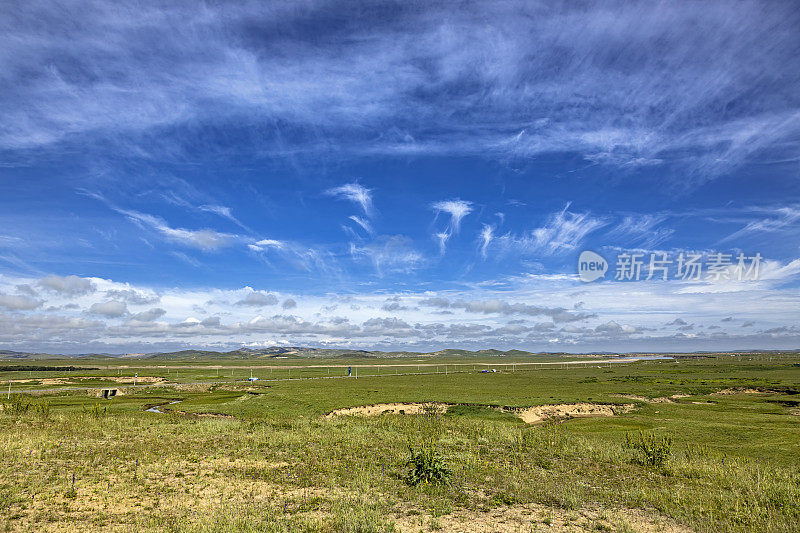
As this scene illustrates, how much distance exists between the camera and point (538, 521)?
11312 mm

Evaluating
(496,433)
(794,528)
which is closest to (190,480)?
(496,433)

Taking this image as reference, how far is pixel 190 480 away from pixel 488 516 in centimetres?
1089

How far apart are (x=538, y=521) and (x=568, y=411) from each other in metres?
32.6

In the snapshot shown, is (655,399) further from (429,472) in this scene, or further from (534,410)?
(429,472)

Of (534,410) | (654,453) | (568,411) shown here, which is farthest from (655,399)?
(654,453)

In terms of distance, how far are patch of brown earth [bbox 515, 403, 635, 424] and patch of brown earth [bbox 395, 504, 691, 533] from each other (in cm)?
2522

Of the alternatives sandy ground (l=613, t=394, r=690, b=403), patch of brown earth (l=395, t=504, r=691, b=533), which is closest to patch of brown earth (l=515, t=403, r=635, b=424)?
sandy ground (l=613, t=394, r=690, b=403)

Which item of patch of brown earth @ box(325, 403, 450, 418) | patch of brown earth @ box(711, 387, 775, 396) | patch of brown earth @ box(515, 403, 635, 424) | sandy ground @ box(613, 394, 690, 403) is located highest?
patch of brown earth @ box(325, 403, 450, 418)

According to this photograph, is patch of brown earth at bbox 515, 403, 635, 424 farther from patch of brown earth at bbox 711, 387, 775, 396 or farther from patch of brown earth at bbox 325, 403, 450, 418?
patch of brown earth at bbox 711, 387, 775, 396

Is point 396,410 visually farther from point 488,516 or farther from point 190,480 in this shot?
point 488,516

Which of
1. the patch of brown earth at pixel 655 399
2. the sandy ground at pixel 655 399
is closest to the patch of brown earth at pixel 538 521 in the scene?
the patch of brown earth at pixel 655 399

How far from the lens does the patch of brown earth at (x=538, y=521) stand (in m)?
10.8

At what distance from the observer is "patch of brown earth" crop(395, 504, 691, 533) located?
10758mm

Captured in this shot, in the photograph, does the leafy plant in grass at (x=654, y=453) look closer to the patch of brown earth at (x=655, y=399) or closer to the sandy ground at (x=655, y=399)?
the patch of brown earth at (x=655, y=399)
